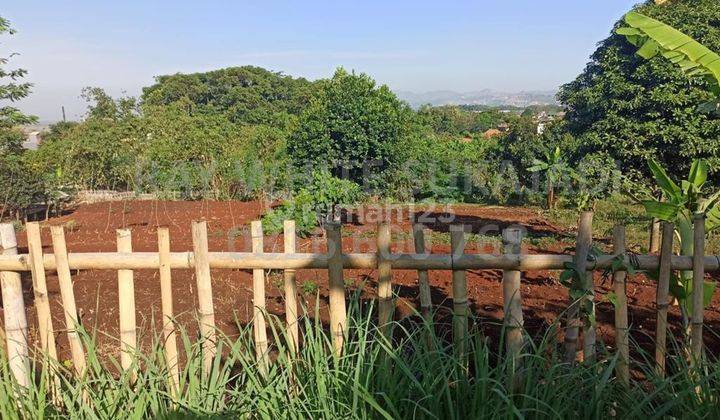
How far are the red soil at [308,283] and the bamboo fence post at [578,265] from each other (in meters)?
0.31

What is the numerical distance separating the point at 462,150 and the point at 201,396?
19195mm

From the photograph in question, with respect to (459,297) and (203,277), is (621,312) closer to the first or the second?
(459,297)

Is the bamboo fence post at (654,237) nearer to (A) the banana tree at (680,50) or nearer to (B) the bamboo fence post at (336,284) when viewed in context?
(A) the banana tree at (680,50)

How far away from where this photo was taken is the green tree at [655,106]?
27.7 ft

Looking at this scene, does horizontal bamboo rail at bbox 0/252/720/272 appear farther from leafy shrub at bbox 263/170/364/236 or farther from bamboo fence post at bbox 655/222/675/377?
leafy shrub at bbox 263/170/364/236

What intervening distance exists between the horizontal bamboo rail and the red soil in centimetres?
24

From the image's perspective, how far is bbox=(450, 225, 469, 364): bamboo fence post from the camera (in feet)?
8.92

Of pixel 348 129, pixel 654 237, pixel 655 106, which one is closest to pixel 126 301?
pixel 654 237

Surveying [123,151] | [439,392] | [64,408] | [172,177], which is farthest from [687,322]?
[123,151]

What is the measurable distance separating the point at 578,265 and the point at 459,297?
608 mm

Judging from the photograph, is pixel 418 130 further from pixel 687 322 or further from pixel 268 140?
pixel 687 322

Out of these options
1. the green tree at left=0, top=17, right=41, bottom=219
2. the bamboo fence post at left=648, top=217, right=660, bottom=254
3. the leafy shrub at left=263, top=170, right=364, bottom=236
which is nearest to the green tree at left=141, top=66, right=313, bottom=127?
the green tree at left=0, top=17, right=41, bottom=219

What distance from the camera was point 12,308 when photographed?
332 centimetres

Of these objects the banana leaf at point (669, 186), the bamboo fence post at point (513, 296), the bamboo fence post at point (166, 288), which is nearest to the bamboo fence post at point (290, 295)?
the bamboo fence post at point (166, 288)
